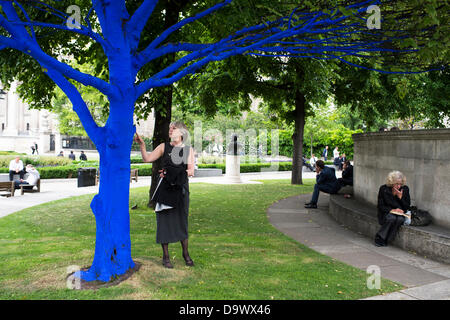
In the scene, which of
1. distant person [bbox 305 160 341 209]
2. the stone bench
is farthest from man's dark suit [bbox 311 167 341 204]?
the stone bench

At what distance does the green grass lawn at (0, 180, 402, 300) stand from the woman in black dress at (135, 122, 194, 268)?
0.44 metres

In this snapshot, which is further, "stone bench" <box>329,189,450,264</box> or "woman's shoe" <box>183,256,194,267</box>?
"stone bench" <box>329,189,450,264</box>

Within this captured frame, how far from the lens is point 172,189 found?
4969 millimetres

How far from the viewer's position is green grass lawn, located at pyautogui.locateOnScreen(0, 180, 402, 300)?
4301 millimetres

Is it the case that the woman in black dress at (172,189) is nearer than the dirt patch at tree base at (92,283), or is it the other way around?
the dirt patch at tree base at (92,283)

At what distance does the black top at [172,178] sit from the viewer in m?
4.95

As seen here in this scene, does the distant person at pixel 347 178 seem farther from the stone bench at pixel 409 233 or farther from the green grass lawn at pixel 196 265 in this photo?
the green grass lawn at pixel 196 265

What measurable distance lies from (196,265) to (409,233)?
3.79 m

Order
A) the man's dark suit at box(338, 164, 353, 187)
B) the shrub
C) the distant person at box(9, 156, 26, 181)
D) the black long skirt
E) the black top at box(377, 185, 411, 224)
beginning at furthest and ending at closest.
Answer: the shrub → the distant person at box(9, 156, 26, 181) → the man's dark suit at box(338, 164, 353, 187) → the black top at box(377, 185, 411, 224) → the black long skirt

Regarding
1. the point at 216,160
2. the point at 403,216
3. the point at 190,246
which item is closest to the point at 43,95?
the point at 190,246

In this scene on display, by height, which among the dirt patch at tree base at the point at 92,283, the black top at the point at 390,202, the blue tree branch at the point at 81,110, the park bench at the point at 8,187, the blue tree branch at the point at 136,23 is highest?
the blue tree branch at the point at 136,23

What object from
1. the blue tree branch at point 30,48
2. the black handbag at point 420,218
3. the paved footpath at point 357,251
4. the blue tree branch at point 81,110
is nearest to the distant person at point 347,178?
the paved footpath at point 357,251

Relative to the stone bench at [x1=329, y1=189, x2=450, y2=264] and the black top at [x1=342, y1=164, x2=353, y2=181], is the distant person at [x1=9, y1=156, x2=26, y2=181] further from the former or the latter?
the stone bench at [x1=329, y1=189, x2=450, y2=264]

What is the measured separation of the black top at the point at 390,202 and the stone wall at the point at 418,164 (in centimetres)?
49
